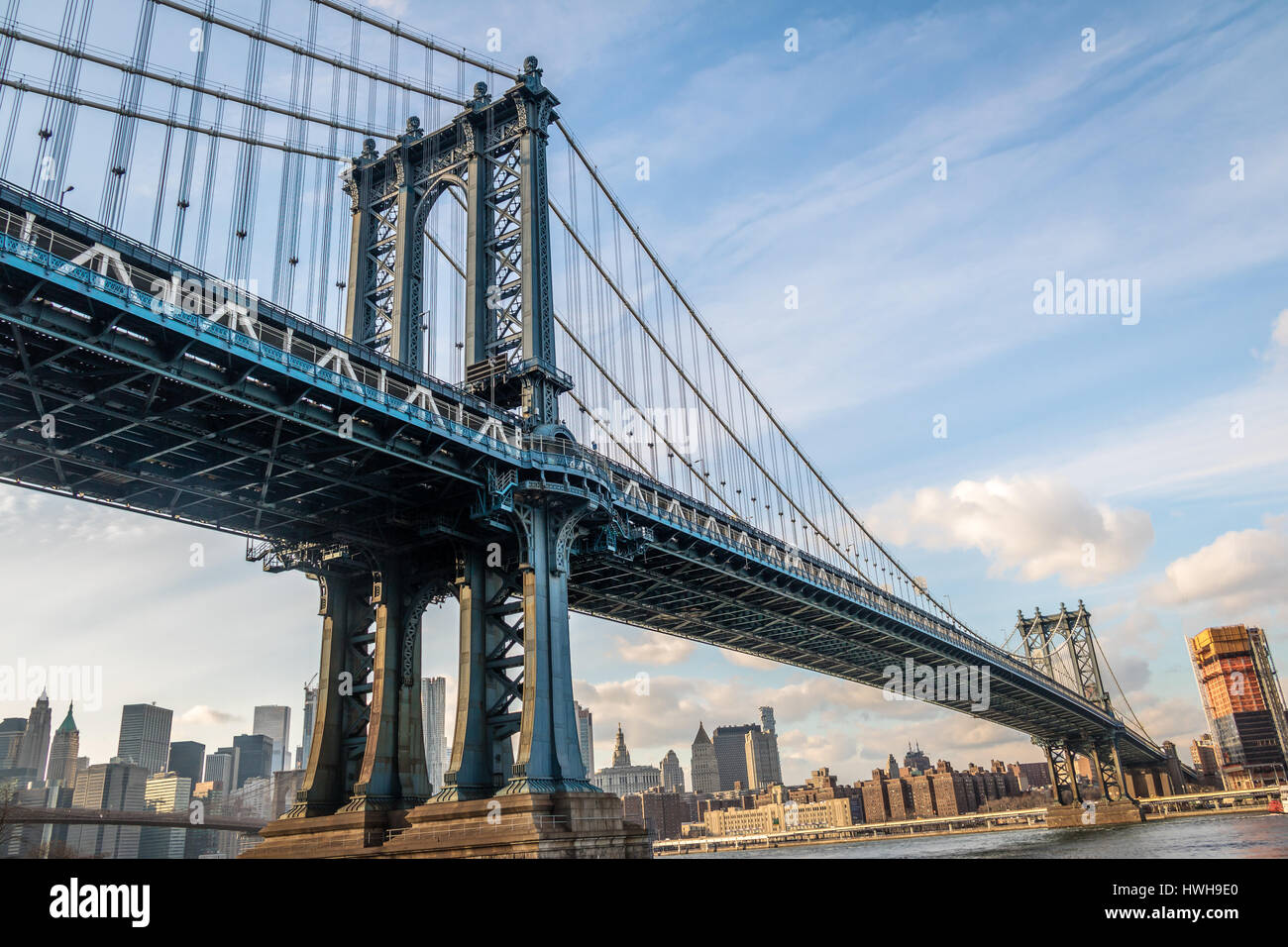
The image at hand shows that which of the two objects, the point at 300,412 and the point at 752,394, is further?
the point at 752,394

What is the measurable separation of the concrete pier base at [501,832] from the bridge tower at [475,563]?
249 millimetres

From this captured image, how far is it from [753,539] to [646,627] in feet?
37.5

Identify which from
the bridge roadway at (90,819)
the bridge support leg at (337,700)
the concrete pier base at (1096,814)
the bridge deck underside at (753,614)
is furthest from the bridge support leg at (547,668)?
the concrete pier base at (1096,814)

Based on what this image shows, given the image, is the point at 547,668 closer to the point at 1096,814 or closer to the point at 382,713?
the point at 382,713

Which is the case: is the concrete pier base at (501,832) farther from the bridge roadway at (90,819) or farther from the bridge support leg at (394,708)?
the bridge roadway at (90,819)

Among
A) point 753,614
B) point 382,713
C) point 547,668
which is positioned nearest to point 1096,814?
point 753,614

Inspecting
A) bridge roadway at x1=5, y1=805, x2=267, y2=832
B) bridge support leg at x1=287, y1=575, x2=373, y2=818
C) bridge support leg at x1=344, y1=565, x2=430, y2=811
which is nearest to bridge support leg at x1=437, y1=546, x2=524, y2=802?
bridge support leg at x1=344, y1=565, x2=430, y2=811

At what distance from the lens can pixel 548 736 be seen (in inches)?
1447

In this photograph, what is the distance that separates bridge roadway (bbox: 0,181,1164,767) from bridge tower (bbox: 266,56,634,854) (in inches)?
58.9

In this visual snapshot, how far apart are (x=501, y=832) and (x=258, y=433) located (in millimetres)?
16558

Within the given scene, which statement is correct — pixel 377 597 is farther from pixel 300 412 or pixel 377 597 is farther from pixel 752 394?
pixel 752 394
